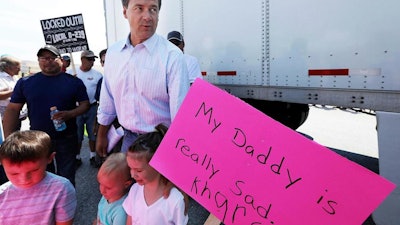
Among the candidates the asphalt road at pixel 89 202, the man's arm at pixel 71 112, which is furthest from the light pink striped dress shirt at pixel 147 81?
the asphalt road at pixel 89 202

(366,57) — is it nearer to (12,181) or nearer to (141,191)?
(141,191)

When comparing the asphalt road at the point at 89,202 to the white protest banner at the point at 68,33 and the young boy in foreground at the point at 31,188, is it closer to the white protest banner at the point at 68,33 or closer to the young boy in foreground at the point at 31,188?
the young boy in foreground at the point at 31,188

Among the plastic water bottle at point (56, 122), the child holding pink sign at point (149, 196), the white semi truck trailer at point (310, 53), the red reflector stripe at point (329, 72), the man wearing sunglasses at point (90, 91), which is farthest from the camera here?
the man wearing sunglasses at point (90, 91)

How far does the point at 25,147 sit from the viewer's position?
148 cm

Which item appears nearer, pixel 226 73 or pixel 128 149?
pixel 128 149

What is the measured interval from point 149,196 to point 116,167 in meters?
0.26

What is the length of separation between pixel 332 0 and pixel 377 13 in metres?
0.36

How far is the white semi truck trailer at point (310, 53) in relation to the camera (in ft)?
6.60

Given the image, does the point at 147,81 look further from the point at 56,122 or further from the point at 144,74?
the point at 56,122

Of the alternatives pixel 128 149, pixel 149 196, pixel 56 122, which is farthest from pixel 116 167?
pixel 56 122

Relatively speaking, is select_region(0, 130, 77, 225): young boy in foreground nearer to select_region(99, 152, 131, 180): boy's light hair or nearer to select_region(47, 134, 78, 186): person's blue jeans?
select_region(99, 152, 131, 180): boy's light hair

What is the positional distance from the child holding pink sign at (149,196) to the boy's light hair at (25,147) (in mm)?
478

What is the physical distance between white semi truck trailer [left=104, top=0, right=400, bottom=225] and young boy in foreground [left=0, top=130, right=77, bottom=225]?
197 centimetres

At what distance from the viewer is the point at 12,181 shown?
1.50 metres
